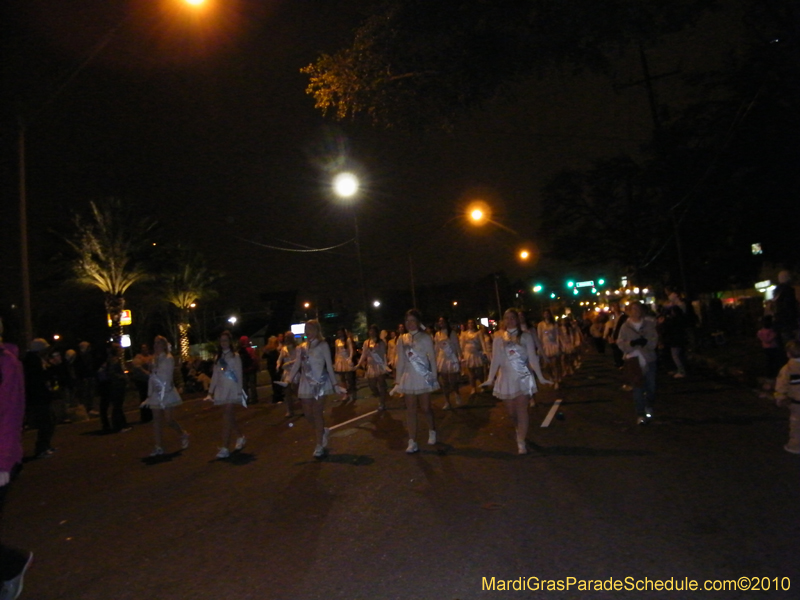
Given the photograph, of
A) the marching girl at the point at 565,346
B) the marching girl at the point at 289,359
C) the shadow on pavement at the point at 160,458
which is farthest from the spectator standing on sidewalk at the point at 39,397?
the marching girl at the point at 565,346

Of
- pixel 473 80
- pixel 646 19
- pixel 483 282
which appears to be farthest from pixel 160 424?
pixel 483 282

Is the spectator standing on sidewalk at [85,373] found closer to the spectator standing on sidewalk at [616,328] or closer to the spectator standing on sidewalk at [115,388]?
the spectator standing on sidewalk at [115,388]

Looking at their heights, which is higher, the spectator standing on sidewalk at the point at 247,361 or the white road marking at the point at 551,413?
the spectator standing on sidewalk at the point at 247,361

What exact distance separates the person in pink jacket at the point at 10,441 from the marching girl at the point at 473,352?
1211cm

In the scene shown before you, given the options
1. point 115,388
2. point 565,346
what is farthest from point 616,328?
point 115,388

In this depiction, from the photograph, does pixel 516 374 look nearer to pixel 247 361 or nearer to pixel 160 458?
pixel 160 458

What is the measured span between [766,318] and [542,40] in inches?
292

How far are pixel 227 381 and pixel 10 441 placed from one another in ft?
18.7

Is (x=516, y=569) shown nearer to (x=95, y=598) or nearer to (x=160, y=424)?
(x=95, y=598)

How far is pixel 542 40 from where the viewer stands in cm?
999

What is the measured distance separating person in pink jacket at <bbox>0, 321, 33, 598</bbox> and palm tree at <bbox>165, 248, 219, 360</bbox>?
138 feet

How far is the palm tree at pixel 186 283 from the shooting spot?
46.9 metres

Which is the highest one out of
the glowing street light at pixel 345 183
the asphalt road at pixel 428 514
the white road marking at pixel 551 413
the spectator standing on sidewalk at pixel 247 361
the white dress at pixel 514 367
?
the glowing street light at pixel 345 183

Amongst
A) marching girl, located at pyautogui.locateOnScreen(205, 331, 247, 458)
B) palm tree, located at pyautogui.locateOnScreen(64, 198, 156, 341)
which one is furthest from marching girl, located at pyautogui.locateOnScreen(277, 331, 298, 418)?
palm tree, located at pyautogui.locateOnScreen(64, 198, 156, 341)
